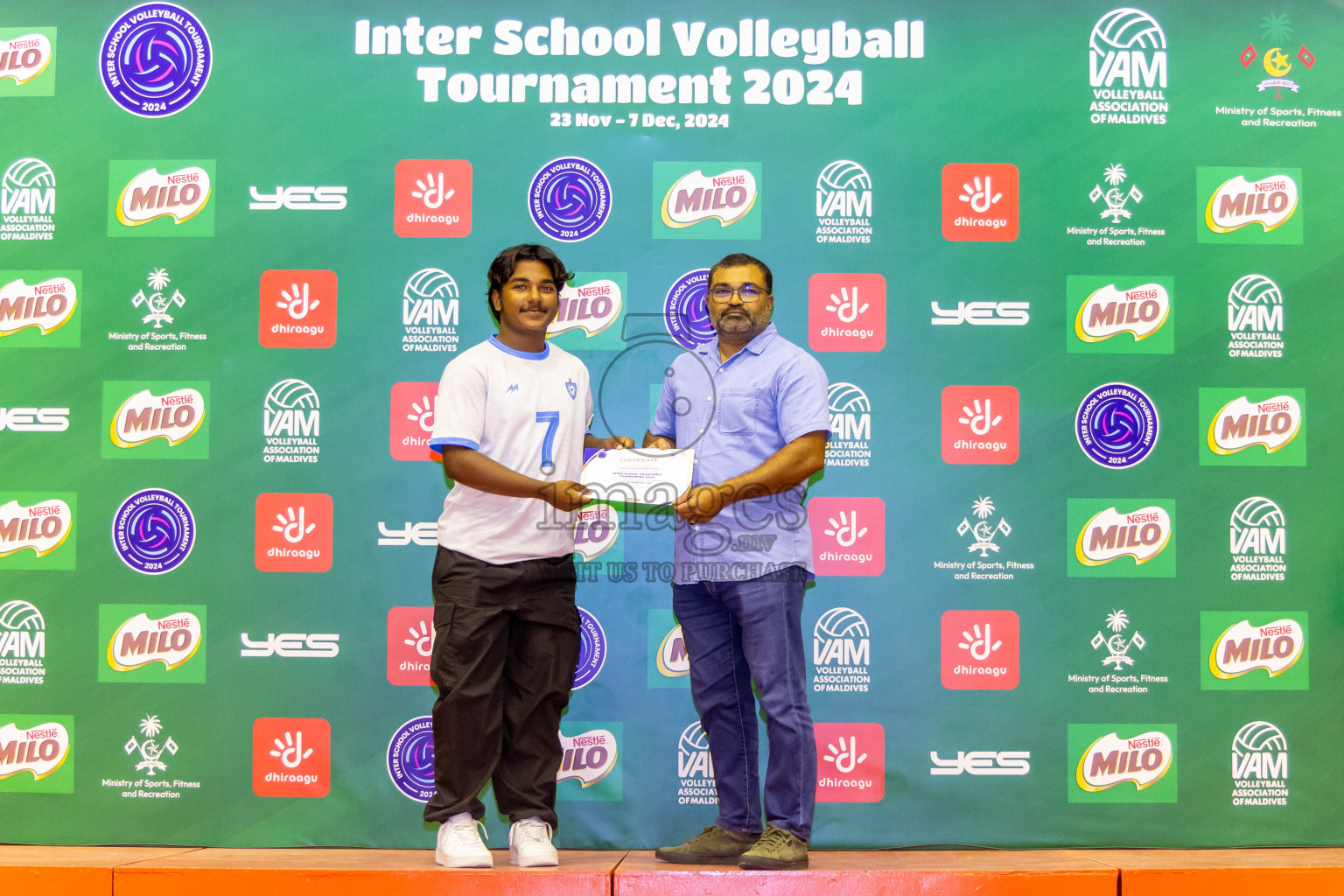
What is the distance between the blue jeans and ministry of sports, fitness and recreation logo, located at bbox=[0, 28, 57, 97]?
9.54 ft

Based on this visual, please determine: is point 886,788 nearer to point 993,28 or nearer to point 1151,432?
point 1151,432

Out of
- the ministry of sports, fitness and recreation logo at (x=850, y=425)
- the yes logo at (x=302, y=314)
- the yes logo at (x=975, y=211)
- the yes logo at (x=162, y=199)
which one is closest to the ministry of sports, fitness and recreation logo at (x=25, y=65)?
the yes logo at (x=162, y=199)

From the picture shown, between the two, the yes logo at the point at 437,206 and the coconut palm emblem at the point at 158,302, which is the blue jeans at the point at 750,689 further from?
the coconut palm emblem at the point at 158,302

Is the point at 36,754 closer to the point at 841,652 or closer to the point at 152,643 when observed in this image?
the point at 152,643

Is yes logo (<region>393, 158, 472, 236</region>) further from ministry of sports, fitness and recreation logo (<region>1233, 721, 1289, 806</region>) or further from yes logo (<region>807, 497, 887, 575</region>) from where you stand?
ministry of sports, fitness and recreation logo (<region>1233, 721, 1289, 806</region>)

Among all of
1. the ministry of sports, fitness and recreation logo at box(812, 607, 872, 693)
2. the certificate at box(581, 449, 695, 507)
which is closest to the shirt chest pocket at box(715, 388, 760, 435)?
the certificate at box(581, 449, 695, 507)

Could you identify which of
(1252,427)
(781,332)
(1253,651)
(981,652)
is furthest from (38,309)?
(1253,651)

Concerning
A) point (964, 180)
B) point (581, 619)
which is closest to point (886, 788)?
point (581, 619)

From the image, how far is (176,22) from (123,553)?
191 centimetres

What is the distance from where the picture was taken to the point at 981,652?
321 centimetres

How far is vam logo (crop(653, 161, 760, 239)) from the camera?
3.27 m

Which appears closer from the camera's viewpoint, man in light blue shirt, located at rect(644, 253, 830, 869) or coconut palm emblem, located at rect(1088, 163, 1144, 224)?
man in light blue shirt, located at rect(644, 253, 830, 869)

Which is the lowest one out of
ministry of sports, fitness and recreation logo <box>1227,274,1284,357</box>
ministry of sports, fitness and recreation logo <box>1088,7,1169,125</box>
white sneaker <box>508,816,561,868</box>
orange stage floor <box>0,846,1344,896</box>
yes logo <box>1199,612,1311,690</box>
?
orange stage floor <box>0,846,1344,896</box>

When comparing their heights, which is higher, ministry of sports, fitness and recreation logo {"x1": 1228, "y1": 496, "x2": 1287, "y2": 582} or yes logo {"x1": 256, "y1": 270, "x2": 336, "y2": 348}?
yes logo {"x1": 256, "y1": 270, "x2": 336, "y2": 348}
